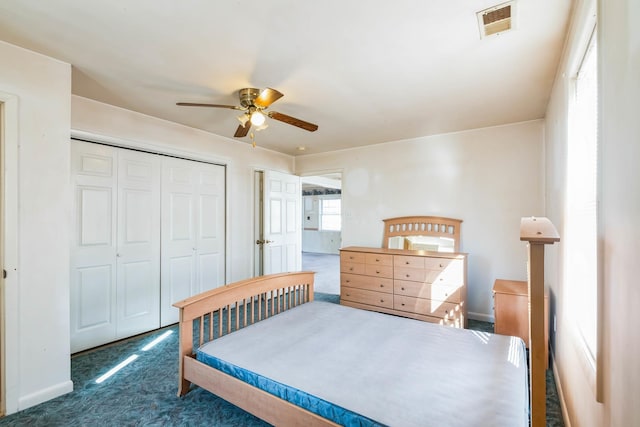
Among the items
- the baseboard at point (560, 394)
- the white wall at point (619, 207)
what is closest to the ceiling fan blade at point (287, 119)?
the white wall at point (619, 207)

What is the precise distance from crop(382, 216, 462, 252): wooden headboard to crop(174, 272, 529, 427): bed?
1.95 m

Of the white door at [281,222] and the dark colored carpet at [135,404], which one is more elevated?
Result: the white door at [281,222]

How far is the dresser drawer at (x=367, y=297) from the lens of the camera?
13.0 ft

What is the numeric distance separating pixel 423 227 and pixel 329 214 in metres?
6.69

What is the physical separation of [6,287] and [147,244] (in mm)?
1500

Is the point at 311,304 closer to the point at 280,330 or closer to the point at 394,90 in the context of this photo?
the point at 280,330

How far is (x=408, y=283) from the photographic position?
3812mm

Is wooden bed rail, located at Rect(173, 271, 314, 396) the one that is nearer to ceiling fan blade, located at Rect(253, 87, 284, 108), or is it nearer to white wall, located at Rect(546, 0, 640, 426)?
ceiling fan blade, located at Rect(253, 87, 284, 108)

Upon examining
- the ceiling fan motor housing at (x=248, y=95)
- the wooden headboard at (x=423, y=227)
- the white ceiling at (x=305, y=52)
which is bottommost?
the wooden headboard at (x=423, y=227)

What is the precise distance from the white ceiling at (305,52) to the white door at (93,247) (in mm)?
657

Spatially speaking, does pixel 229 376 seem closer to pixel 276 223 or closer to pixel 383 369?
pixel 383 369

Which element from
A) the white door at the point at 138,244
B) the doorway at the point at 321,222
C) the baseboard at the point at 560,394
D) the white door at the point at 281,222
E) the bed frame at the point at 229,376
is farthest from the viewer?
the doorway at the point at 321,222

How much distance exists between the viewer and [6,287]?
204cm

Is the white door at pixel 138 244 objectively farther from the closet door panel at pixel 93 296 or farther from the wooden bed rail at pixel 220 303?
the wooden bed rail at pixel 220 303
